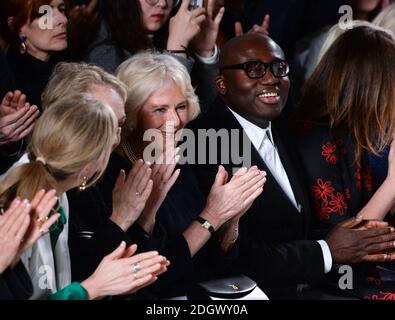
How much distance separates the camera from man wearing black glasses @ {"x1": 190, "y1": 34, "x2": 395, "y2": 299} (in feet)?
10.1

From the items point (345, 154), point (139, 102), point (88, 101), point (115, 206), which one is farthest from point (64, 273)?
point (345, 154)

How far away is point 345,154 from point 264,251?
473 millimetres

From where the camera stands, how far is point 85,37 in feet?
11.5

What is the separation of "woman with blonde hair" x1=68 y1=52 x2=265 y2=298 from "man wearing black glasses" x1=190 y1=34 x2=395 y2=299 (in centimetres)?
8

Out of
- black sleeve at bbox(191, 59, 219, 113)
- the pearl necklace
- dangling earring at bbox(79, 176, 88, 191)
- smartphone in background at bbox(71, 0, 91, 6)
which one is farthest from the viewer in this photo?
smartphone in background at bbox(71, 0, 91, 6)

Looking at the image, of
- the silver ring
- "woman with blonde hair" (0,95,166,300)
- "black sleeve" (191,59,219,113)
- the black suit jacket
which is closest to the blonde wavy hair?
"woman with blonde hair" (0,95,166,300)

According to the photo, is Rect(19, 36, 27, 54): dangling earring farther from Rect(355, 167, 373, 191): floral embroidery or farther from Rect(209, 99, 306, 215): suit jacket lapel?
Rect(355, 167, 373, 191): floral embroidery

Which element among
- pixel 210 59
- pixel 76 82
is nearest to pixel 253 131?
pixel 210 59

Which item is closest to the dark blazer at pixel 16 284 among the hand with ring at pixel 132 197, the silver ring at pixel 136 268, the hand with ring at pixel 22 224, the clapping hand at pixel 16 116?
the hand with ring at pixel 22 224

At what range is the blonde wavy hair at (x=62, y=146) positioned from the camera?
2.40m

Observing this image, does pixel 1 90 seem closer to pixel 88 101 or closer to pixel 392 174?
pixel 88 101

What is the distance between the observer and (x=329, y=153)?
327 cm

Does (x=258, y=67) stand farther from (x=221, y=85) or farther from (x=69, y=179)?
(x=69, y=179)

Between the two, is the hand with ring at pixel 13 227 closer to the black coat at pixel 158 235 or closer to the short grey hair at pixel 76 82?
the black coat at pixel 158 235
